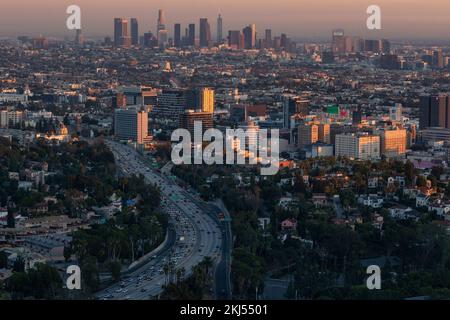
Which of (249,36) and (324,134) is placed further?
(249,36)

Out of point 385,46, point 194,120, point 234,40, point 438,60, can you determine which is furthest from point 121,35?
point 194,120

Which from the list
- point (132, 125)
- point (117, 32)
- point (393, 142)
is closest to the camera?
point (393, 142)

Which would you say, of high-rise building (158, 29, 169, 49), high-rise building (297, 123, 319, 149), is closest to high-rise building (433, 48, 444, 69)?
high-rise building (158, 29, 169, 49)

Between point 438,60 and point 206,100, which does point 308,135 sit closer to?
point 206,100

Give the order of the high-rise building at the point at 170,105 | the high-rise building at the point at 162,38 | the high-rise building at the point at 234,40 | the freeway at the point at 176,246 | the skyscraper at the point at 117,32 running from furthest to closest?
the high-rise building at the point at 162,38 → the high-rise building at the point at 234,40 → the skyscraper at the point at 117,32 → the high-rise building at the point at 170,105 → the freeway at the point at 176,246

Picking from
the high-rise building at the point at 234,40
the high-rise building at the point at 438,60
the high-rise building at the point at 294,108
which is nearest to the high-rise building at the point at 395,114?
the high-rise building at the point at 294,108

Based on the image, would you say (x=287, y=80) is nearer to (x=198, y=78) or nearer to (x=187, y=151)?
(x=198, y=78)

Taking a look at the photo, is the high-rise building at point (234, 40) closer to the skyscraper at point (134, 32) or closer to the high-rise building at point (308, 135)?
the skyscraper at point (134, 32)
